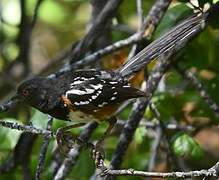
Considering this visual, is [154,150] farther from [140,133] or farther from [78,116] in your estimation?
[78,116]

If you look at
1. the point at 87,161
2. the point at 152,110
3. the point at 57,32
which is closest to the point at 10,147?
the point at 87,161

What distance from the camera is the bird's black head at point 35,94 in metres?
3.81

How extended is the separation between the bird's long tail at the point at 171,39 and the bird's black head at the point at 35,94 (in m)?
0.50

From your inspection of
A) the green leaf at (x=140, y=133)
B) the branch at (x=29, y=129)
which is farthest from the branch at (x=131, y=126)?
the branch at (x=29, y=129)

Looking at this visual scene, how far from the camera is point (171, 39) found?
3828 mm

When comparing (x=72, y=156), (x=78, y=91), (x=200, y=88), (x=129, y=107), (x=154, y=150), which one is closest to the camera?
(x=78, y=91)

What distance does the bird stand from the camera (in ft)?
12.3

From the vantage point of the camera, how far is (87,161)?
4.65 meters

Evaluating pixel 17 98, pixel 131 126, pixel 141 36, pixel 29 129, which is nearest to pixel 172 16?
pixel 141 36

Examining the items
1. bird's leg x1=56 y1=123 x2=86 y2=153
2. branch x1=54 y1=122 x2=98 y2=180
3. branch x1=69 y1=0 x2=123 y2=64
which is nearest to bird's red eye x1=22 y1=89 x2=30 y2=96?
bird's leg x1=56 y1=123 x2=86 y2=153

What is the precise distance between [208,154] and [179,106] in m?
1.46

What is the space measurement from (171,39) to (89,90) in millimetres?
570

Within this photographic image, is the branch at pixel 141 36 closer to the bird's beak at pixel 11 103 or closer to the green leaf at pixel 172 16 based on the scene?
the green leaf at pixel 172 16

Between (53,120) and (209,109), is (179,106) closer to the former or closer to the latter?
(209,109)
